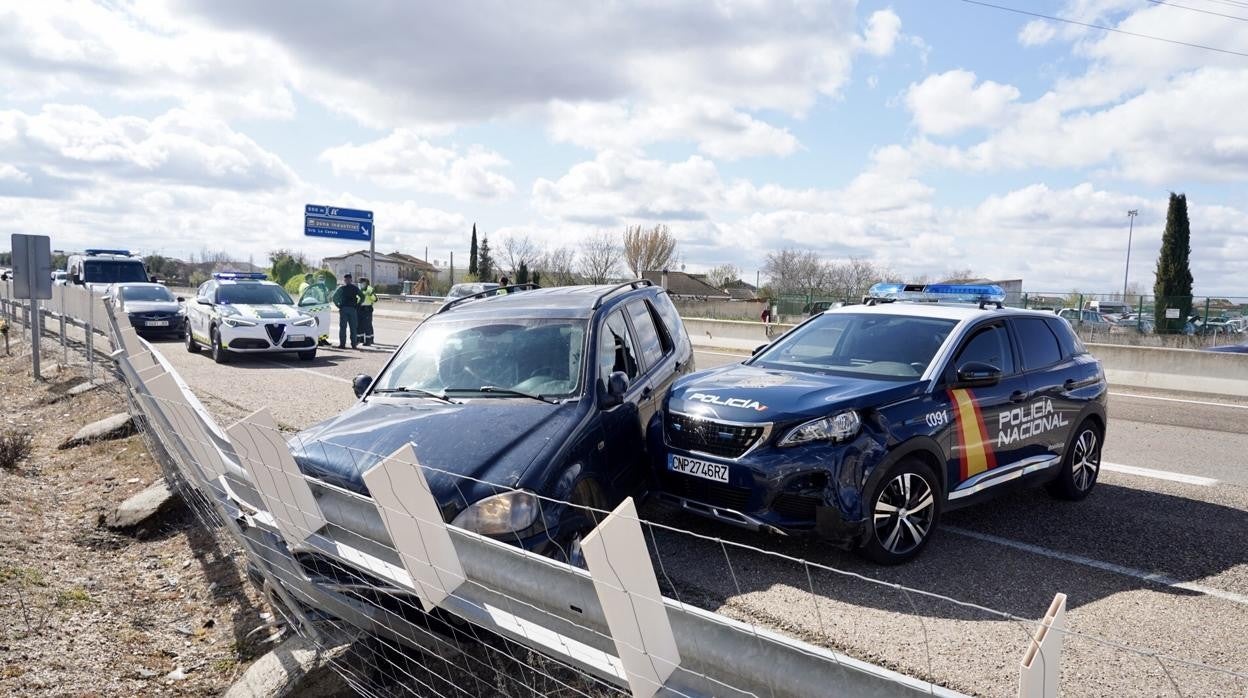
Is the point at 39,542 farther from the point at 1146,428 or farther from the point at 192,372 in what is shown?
the point at 1146,428

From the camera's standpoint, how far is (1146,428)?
1095 centimetres

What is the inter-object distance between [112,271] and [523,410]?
24.1m

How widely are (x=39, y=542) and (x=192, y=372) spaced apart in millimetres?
9351

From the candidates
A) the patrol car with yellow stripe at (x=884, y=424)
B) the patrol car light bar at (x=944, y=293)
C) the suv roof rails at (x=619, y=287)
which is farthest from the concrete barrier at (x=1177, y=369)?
the suv roof rails at (x=619, y=287)

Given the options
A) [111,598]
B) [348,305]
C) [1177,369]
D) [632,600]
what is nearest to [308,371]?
[348,305]

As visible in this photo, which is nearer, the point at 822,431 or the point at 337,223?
the point at 822,431

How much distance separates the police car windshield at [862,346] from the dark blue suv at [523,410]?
3.06 feet

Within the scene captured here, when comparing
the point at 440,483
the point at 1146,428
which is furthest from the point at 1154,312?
the point at 440,483

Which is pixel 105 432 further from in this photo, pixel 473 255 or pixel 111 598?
pixel 473 255

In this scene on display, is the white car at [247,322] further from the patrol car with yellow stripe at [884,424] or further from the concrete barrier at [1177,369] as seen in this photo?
the concrete barrier at [1177,369]

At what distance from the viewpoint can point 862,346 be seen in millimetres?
6348

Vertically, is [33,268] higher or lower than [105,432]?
higher

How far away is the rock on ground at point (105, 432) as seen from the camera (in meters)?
8.91

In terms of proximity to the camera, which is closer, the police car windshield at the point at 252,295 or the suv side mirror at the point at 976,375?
the suv side mirror at the point at 976,375
